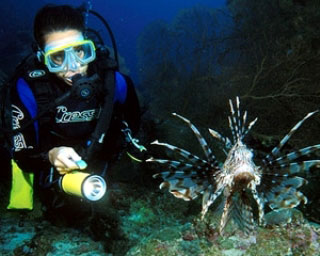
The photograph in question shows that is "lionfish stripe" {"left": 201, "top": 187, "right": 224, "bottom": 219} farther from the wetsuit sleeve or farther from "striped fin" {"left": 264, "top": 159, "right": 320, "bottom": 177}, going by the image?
the wetsuit sleeve

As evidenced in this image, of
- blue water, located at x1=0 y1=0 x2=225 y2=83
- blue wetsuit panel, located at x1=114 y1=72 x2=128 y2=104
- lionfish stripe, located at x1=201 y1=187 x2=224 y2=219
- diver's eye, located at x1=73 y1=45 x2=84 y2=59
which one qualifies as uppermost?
blue water, located at x1=0 y1=0 x2=225 y2=83

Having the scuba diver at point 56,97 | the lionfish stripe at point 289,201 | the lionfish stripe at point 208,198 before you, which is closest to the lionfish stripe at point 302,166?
the lionfish stripe at point 289,201

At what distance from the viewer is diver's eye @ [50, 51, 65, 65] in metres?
2.49

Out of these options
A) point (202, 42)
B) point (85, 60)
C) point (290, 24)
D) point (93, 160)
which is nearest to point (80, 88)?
point (85, 60)

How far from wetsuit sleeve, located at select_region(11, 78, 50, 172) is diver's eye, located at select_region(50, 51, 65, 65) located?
34cm

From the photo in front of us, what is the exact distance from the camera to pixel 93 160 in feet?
9.70

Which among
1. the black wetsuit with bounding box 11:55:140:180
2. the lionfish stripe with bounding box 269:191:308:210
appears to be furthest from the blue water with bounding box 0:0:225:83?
the lionfish stripe with bounding box 269:191:308:210

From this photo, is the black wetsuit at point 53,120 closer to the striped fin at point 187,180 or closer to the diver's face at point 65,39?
the diver's face at point 65,39

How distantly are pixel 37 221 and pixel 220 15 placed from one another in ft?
22.0

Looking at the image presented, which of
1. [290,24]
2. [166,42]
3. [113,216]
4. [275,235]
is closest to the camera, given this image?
[275,235]

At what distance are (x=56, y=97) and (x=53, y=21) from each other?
0.69m

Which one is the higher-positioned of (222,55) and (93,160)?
(222,55)

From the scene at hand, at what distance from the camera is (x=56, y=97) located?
255 cm

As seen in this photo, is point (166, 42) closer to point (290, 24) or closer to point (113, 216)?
point (290, 24)
